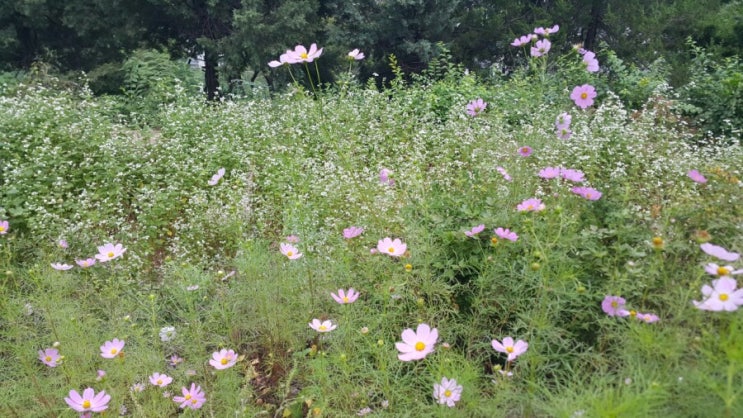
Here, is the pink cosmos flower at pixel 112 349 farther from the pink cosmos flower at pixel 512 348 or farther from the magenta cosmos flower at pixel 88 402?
the pink cosmos flower at pixel 512 348

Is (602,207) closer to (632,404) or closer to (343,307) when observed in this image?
(632,404)

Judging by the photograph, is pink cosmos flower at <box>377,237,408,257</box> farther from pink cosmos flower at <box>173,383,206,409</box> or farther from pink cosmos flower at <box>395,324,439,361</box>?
pink cosmos flower at <box>173,383,206,409</box>

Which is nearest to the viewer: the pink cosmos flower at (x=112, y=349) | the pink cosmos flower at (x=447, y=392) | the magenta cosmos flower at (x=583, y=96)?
the pink cosmos flower at (x=447, y=392)

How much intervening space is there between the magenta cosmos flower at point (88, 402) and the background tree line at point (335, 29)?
23.6ft

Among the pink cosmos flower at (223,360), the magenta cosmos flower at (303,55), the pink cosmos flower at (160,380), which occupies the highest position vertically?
the magenta cosmos flower at (303,55)

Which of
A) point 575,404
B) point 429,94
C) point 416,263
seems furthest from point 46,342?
point 429,94

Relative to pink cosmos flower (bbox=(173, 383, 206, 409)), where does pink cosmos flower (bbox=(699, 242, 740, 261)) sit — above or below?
above

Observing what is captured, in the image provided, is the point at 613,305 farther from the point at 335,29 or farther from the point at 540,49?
the point at 335,29

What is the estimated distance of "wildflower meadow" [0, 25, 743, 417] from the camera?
1365 millimetres

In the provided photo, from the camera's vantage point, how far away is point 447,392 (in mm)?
1355

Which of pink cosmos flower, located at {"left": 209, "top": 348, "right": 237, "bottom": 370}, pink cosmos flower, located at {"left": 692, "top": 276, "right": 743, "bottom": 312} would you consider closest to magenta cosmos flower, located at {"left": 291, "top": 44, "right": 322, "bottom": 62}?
pink cosmos flower, located at {"left": 209, "top": 348, "right": 237, "bottom": 370}

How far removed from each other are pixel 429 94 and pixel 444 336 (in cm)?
379

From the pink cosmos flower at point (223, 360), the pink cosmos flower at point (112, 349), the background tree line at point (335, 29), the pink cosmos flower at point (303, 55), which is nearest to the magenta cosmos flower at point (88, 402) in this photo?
the pink cosmos flower at point (112, 349)

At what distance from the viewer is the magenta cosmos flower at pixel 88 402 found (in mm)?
1544
